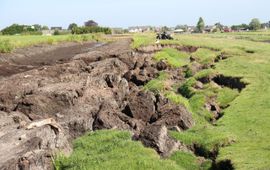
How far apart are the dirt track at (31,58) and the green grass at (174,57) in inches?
418

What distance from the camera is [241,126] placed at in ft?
72.4

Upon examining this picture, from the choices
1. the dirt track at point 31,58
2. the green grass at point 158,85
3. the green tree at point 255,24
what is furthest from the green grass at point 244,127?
the green tree at point 255,24

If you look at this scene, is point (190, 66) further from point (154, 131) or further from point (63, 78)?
point (154, 131)

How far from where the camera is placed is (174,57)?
56.8 metres

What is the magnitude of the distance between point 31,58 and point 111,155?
5350cm

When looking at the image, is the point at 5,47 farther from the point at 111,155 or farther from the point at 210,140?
the point at 111,155

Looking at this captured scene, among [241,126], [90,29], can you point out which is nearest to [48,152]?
[241,126]

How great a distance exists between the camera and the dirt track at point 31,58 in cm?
5319

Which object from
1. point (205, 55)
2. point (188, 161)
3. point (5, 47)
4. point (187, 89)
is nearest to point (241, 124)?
point (188, 161)

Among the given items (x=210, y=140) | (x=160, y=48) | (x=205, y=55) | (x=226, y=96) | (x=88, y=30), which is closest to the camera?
(x=210, y=140)

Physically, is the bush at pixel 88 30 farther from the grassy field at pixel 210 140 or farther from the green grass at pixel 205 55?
the grassy field at pixel 210 140

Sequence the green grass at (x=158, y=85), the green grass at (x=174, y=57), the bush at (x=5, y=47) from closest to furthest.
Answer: the green grass at (x=158, y=85) → the green grass at (x=174, y=57) → the bush at (x=5, y=47)

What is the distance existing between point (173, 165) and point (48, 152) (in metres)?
4.55

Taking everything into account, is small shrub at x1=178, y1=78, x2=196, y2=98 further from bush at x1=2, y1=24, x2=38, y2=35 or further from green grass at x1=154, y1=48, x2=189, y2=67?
bush at x1=2, y1=24, x2=38, y2=35
